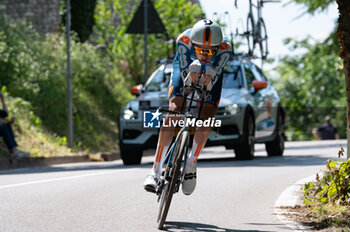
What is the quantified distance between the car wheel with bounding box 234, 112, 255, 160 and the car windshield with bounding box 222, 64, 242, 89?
0.71m

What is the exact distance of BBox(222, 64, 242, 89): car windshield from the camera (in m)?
15.9

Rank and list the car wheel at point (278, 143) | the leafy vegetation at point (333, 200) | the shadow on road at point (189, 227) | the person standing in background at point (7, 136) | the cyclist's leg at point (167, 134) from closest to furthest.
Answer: the shadow on road at point (189, 227)
the leafy vegetation at point (333, 200)
the cyclist's leg at point (167, 134)
the person standing in background at point (7, 136)
the car wheel at point (278, 143)

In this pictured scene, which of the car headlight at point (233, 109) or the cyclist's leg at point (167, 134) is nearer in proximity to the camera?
the cyclist's leg at point (167, 134)

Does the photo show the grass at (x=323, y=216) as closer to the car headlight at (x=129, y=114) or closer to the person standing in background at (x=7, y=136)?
the car headlight at (x=129, y=114)

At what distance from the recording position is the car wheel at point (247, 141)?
50.1ft

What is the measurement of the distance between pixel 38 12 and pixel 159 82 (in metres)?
21.8

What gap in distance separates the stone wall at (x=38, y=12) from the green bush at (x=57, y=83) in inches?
290

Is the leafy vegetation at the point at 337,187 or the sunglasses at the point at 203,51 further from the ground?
the sunglasses at the point at 203,51

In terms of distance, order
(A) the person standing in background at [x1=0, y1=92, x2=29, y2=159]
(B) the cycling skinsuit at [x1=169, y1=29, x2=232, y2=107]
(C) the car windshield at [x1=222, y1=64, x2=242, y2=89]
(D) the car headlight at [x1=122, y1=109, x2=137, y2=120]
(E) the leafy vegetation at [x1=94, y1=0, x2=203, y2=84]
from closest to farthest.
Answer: (B) the cycling skinsuit at [x1=169, y1=29, x2=232, y2=107], (D) the car headlight at [x1=122, y1=109, x2=137, y2=120], (C) the car windshield at [x1=222, y1=64, x2=242, y2=89], (A) the person standing in background at [x1=0, y1=92, x2=29, y2=159], (E) the leafy vegetation at [x1=94, y1=0, x2=203, y2=84]

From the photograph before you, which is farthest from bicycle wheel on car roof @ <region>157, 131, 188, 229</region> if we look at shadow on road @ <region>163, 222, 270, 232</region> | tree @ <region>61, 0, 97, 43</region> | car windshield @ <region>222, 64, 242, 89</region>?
tree @ <region>61, 0, 97, 43</region>

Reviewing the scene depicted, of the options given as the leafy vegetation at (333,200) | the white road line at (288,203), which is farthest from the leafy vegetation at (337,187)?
the white road line at (288,203)

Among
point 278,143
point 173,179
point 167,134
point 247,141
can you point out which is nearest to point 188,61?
point 167,134

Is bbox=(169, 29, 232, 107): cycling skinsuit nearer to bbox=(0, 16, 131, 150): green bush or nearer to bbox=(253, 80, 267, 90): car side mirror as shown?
bbox=(253, 80, 267, 90): car side mirror

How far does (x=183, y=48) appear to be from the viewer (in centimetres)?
762
